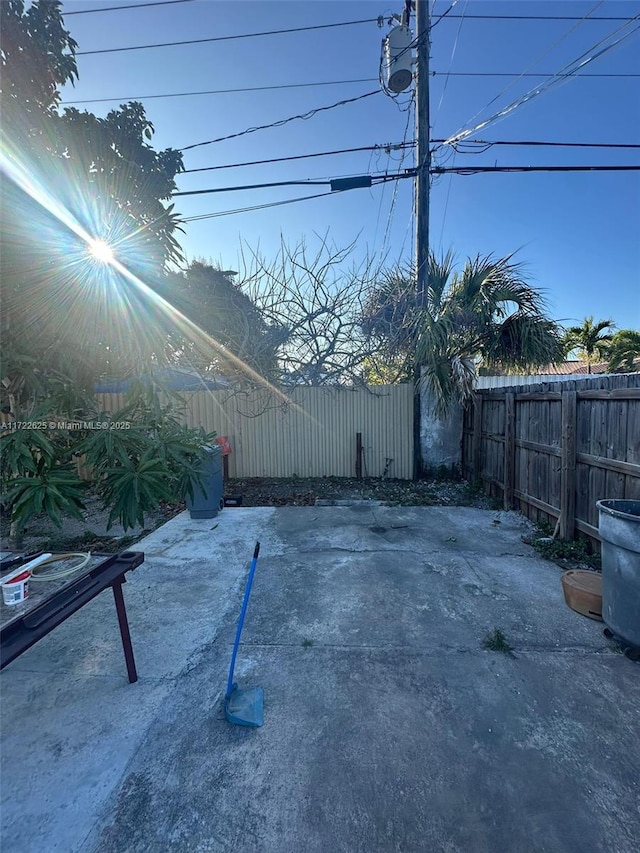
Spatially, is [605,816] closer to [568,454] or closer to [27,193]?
[568,454]

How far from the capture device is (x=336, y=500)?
593cm

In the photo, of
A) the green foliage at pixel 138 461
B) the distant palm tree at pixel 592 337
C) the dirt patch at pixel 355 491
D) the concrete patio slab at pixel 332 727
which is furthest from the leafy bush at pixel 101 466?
the distant palm tree at pixel 592 337

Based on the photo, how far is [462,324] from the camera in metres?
6.21

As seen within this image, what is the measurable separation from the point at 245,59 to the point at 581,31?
4.94m

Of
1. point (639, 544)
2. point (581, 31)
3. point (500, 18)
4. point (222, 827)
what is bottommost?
point (222, 827)

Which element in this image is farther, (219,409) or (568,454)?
(219,409)

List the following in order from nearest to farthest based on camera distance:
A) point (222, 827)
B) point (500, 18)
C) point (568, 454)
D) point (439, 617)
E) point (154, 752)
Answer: point (222, 827)
point (154, 752)
point (439, 617)
point (568, 454)
point (500, 18)

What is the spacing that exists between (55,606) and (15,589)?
0.38 m

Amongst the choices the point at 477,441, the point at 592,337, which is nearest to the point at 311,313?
the point at 477,441

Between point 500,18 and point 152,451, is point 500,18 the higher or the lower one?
the higher one

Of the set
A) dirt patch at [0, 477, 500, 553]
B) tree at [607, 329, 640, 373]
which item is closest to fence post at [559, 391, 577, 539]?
dirt patch at [0, 477, 500, 553]

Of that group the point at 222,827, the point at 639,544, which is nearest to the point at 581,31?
the point at 639,544

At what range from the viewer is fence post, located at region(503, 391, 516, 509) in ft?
17.4

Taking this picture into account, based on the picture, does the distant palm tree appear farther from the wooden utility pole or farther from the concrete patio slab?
the concrete patio slab
